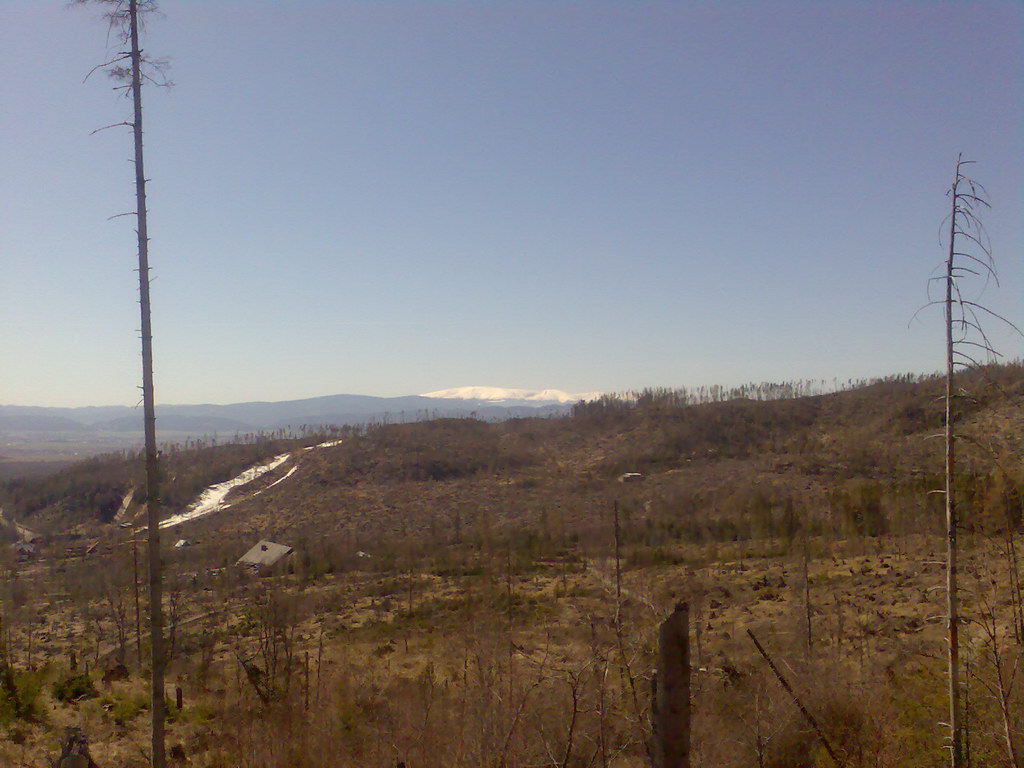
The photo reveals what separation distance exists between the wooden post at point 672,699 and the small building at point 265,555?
43660mm

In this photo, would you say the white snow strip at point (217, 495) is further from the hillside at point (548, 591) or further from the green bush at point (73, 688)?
the green bush at point (73, 688)

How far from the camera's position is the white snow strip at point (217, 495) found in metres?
66.1

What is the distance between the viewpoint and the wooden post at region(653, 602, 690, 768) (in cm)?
343

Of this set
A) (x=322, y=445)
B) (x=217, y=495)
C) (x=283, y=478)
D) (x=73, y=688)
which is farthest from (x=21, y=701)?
(x=322, y=445)

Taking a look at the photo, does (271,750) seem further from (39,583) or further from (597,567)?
(39,583)

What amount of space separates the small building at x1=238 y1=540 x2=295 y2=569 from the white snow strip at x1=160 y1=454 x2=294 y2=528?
19.8 metres

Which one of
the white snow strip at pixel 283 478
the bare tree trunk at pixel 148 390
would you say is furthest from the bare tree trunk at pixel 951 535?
the white snow strip at pixel 283 478

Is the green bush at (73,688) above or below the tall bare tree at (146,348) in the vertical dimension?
below

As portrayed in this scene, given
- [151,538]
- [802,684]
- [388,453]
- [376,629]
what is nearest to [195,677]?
[376,629]

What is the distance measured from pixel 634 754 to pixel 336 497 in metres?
61.7

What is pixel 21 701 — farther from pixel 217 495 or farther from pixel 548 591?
pixel 217 495

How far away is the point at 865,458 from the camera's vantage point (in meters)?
59.1

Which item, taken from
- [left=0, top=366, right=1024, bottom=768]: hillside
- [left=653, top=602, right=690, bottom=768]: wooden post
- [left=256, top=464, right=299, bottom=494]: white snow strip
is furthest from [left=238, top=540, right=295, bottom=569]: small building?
[left=653, top=602, right=690, bottom=768]: wooden post

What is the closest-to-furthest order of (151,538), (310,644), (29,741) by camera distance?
1. (151,538)
2. (29,741)
3. (310,644)
